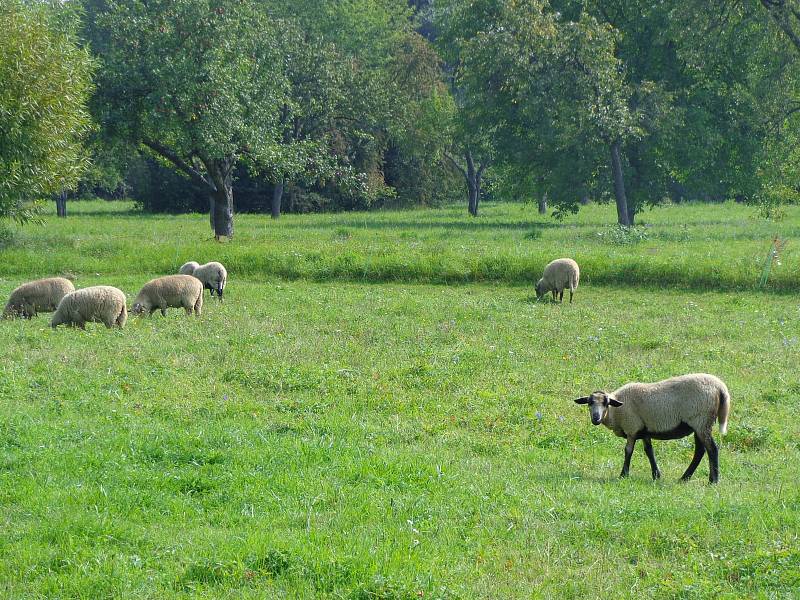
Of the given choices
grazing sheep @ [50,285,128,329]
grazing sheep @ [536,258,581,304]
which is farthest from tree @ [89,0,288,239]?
grazing sheep @ [50,285,128,329]

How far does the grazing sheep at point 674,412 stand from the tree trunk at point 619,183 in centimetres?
3441

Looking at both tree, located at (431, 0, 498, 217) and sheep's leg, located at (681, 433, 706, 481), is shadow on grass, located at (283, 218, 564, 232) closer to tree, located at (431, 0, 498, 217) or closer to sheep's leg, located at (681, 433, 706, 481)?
tree, located at (431, 0, 498, 217)

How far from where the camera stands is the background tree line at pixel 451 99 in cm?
3134

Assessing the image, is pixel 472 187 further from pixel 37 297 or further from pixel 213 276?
pixel 37 297

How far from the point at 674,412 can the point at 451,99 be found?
5049cm

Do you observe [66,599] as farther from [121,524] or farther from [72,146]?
[72,146]

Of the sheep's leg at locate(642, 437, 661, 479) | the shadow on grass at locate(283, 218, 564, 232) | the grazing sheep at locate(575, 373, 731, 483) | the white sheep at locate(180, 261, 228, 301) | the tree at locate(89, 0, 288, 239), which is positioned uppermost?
the tree at locate(89, 0, 288, 239)

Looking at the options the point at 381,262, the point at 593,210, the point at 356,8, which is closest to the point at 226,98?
the point at 381,262

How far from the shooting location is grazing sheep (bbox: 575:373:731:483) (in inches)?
390

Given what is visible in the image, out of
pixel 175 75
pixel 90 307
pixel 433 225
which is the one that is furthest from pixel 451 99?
pixel 90 307

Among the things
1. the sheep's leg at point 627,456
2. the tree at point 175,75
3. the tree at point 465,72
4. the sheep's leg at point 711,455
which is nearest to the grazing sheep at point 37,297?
the tree at point 175,75

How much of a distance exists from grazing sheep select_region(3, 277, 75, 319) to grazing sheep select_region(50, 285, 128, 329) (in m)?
1.92

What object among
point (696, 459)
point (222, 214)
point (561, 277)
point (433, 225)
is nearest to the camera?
point (696, 459)

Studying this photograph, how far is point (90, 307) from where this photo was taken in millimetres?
18562
